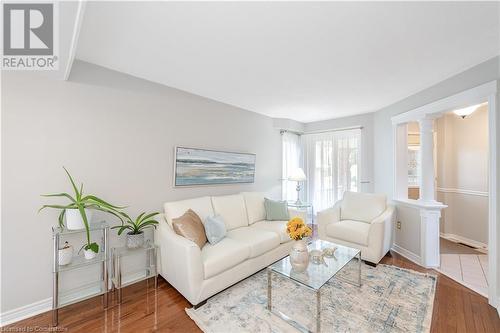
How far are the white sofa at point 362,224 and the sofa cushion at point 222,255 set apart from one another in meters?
1.51

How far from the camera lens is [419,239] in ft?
9.76

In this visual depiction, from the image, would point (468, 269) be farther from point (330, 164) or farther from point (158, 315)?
point (158, 315)

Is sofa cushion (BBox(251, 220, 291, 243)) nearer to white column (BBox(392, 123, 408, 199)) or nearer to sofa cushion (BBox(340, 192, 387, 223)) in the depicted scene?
sofa cushion (BBox(340, 192, 387, 223))

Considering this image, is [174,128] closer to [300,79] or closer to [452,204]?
[300,79]

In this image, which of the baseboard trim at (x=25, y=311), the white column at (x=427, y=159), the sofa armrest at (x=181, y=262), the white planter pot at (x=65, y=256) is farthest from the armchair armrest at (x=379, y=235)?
the baseboard trim at (x=25, y=311)

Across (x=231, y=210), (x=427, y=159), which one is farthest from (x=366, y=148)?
(x=231, y=210)

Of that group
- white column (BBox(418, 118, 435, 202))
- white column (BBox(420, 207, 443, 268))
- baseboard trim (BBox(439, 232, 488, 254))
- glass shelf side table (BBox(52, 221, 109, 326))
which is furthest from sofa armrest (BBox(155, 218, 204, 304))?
baseboard trim (BBox(439, 232, 488, 254))

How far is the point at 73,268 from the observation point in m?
1.81

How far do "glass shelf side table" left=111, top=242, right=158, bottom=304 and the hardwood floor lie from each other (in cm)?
13

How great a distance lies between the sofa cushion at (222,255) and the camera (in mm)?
2021

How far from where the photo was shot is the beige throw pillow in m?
2.21

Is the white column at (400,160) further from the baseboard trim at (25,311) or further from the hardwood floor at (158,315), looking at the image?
the baseboard trim at (25,311)

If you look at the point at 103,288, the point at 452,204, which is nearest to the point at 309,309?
the point at 103,288

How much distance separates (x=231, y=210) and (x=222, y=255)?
1003mm
